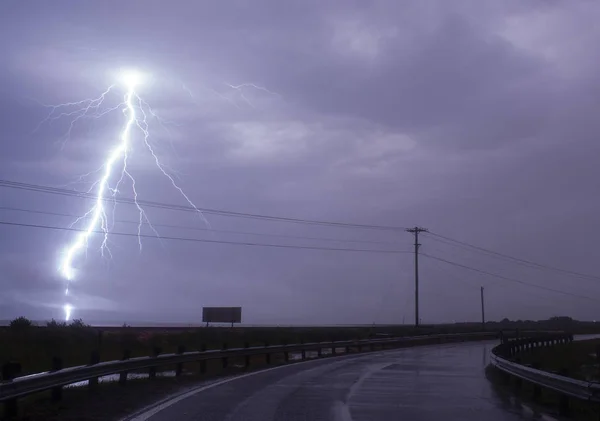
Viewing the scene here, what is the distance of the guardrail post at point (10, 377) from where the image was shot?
39.7 feet

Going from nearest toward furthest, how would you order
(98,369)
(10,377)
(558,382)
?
(10,377), (558,382), (98,369)

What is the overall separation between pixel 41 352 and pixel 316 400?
16.9 m

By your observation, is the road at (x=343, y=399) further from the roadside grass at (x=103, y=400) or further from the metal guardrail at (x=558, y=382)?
the metal guardrail at (x=558, y=382)

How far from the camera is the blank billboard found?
7481 centimetres

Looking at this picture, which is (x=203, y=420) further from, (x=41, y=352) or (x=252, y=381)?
(x=41, y=352)

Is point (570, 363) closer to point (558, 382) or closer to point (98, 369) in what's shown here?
point (558, 382)

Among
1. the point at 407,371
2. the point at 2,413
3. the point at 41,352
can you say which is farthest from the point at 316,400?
the point at 41,352

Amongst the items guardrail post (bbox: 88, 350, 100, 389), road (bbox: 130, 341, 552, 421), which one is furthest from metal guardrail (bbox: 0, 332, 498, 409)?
road (bbox: 130, 341, 552, 421)

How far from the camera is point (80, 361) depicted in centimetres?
2589

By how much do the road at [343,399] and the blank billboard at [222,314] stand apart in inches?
1943

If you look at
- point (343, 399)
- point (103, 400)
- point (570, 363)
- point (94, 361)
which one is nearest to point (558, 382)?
point (343, 399)

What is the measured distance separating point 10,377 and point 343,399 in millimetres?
7427

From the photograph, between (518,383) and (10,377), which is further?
(518,383)

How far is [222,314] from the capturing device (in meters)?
75.4
